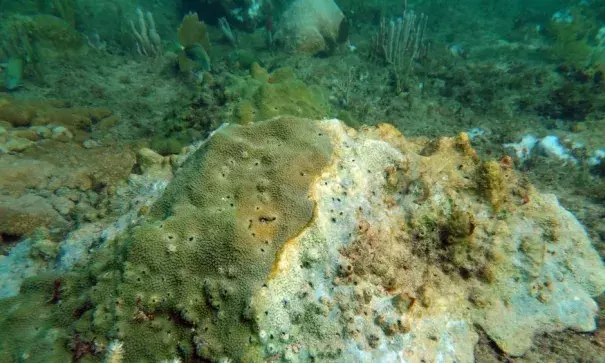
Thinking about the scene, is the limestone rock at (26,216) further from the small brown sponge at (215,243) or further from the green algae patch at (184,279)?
the small brown sponge at (215,243)

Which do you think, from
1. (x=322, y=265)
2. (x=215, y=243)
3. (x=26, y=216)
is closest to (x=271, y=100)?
(x=215, y=243)

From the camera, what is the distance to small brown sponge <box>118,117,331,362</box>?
2.05m

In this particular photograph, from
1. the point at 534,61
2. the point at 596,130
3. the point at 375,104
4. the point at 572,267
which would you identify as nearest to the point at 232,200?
the point at 572,267

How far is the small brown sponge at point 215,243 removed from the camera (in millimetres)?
2047

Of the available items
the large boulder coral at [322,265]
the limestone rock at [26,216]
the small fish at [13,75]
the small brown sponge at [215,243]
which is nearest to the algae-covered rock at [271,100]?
the large boulder coral at [322,265]

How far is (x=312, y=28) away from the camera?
9398 mm

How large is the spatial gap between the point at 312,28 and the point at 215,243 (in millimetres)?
8746

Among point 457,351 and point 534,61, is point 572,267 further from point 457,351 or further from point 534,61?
point 534,61

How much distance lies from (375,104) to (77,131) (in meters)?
5.67

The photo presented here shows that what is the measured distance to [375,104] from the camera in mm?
6938

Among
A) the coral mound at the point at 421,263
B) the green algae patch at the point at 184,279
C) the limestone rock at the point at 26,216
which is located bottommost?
the limestone rock at the point at 26,216

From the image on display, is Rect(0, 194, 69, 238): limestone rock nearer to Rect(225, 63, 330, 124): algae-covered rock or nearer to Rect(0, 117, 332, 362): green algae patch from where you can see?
Rect(0, 117, 332, 362): green algae patch

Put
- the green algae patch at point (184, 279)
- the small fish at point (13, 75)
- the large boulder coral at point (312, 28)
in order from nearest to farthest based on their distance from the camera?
1. the green algae patch at point (184, 279)
2. the small fish at point (13, 75)
3. the large boulder coral at point (312, 28)

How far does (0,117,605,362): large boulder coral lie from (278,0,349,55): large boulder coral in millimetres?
7321
